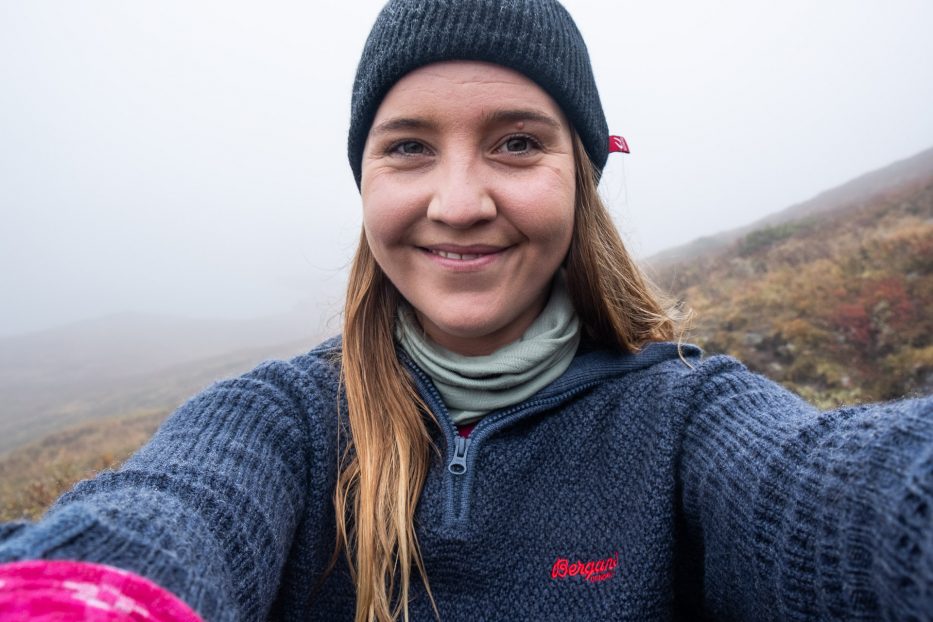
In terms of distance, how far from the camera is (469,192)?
1.53 meters

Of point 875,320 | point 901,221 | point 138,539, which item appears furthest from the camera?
point 901,221

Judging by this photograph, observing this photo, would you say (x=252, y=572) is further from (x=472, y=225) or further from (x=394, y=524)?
(x=472, y=225)

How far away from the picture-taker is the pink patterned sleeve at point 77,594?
0.75 meters

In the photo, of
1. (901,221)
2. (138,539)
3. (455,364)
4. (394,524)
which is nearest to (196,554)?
(138,539)

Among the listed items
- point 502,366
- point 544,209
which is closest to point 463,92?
point 544,209

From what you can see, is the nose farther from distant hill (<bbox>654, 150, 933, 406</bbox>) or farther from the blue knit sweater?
distant hill (<bbox>654, 150, 933, 406</bbox>)

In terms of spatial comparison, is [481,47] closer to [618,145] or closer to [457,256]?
[457,256]

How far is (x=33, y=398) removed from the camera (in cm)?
5750

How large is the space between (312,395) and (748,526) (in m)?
1.25

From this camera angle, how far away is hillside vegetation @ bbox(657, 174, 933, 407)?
703 centimetres

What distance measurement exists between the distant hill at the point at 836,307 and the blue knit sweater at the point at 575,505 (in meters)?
2.64

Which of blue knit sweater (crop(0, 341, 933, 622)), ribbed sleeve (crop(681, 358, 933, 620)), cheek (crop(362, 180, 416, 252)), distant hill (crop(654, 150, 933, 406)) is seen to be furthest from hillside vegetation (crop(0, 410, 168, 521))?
distant hill (crop(654, 150, 933, 406))

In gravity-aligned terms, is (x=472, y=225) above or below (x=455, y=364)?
above

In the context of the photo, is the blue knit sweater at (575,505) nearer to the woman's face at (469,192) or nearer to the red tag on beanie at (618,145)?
the woman's face at (469,192)
